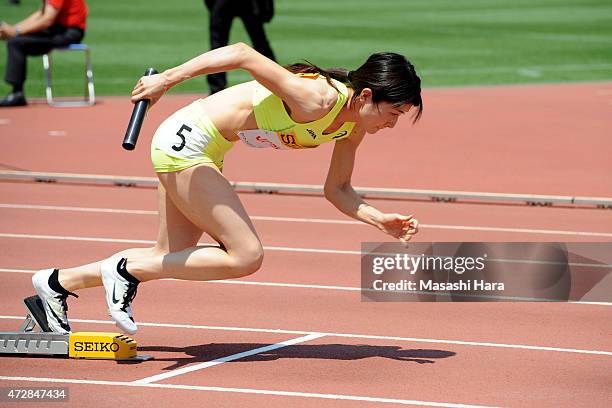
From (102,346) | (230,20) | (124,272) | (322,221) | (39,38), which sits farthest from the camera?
(230,20)

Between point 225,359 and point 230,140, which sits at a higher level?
point 230,140

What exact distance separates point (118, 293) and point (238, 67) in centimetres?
135

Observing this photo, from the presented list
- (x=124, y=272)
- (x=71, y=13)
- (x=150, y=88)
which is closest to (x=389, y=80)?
(x=150, y=88)

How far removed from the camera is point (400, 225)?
680cm

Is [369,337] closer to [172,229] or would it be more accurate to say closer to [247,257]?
[247,257]

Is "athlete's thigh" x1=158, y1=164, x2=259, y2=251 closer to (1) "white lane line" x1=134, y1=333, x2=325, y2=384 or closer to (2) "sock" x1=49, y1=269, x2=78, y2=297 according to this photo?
(1) "white lane line" x1=134, y1=333, x2=325, y2=384

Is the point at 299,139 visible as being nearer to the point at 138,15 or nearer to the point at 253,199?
the point at 253,199

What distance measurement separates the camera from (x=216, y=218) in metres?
6.54

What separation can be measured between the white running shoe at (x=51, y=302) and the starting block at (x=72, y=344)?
5 centimetres

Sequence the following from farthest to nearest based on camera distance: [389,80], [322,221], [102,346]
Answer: [322,221]
[102,346]
[389,80]

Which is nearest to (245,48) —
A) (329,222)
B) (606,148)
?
(329,222)

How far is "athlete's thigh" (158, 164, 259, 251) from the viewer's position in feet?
21.4

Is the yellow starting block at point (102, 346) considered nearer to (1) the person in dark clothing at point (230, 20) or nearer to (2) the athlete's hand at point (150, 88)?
(2) the athlete's hand at point (150, 88)

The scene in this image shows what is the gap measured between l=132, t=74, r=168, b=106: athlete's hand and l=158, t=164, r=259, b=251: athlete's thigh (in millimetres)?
512
